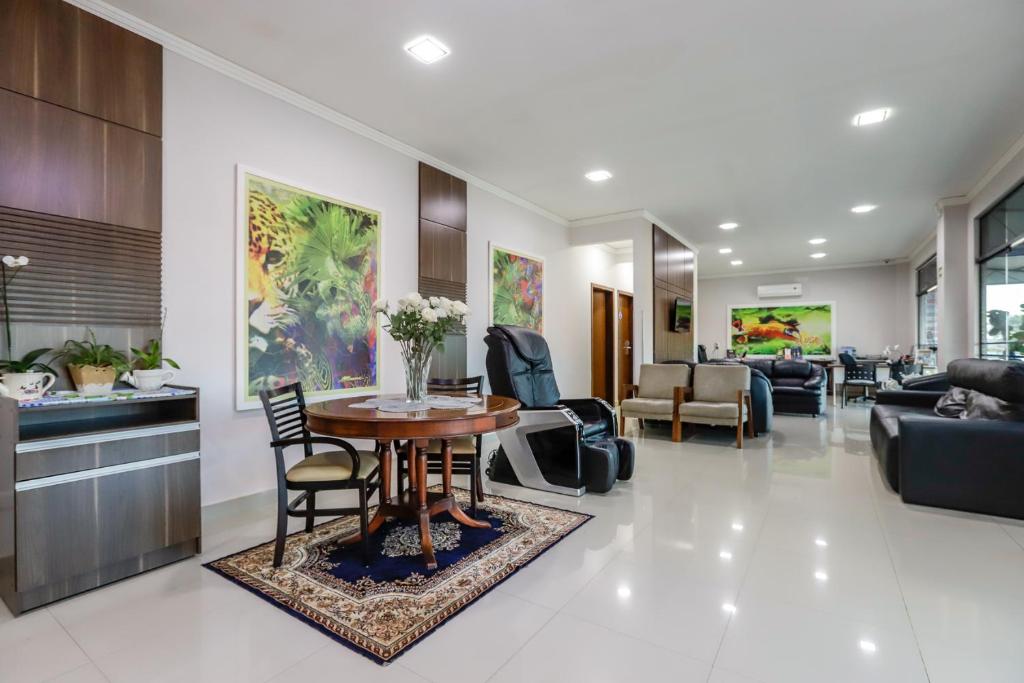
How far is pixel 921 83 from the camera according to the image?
3361 millimetres

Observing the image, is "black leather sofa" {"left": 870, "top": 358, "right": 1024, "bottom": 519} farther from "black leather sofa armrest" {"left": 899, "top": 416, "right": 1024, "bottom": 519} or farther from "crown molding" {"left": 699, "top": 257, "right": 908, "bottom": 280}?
"crown molding" {"left": 699, "top": 257, "right": 908, "bottom": 280}

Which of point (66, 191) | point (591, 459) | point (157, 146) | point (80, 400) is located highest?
point (157, 146)

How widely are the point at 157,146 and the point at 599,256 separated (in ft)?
20.2

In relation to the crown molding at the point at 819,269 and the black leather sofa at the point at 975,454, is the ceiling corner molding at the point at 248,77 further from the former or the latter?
the crown molding at the point at 819,269

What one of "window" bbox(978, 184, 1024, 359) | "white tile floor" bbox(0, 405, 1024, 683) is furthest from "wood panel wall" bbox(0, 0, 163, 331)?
"window" bbox(978, 184, 1024, 359)

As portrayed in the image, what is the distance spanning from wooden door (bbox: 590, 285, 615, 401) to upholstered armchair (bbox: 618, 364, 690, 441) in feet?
5.33

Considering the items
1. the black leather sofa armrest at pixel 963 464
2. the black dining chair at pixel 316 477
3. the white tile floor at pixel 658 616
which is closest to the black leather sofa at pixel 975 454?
the black leather sofa armrest at pixel 963 464

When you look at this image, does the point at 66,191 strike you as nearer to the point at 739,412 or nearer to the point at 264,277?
the point at 264,277

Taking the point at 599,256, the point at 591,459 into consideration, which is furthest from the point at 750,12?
the point at 599,256

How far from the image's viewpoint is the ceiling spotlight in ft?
9.53

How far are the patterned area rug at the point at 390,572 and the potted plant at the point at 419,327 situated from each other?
0.86 m

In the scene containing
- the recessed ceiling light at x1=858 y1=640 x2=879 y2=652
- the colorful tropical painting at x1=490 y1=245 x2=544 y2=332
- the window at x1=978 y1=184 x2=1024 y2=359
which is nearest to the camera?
the recessed ceiling light at x1=858 y1=640 x2=879 y2=652

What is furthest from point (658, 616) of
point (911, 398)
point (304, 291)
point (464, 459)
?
point (911, 398)

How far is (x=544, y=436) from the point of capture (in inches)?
148
